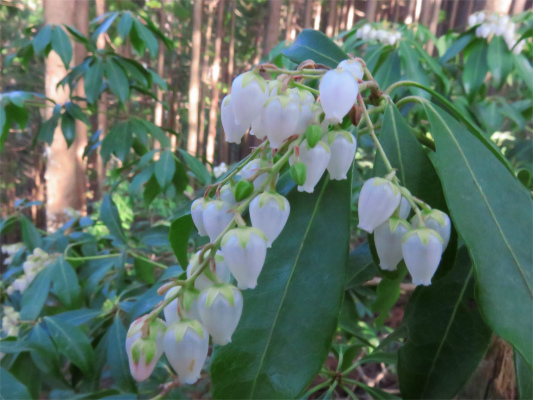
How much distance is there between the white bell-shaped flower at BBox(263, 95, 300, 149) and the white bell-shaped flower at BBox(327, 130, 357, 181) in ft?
0.16

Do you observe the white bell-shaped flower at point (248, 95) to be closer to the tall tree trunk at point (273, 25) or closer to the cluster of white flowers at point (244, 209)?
the cluster of white flowers at point (244, 209)

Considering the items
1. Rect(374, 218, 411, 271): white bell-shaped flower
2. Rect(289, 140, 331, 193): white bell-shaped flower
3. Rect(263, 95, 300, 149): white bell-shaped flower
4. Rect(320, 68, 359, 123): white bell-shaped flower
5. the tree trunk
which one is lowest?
the tree trunk

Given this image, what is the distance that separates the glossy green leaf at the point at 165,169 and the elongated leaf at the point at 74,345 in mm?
648

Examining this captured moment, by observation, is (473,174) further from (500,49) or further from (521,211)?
(500,49)

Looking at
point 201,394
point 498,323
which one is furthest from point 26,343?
point 201,394

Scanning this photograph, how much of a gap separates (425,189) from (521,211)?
4.8 inches

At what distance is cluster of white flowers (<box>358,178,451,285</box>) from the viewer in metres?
0.41

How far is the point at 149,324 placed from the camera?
0.37 metres

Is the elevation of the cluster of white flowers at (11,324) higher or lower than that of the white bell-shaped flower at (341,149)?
lower

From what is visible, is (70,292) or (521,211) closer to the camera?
(521,211)

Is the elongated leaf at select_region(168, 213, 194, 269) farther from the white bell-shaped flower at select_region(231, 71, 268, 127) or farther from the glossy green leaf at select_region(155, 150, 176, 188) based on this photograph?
the glossy green leaf at select_region(155, 150, 176, 188)

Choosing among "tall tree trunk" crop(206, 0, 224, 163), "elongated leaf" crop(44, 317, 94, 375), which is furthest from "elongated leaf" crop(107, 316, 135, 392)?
"tall tree trunk" crop(206, 0, 224, 163)

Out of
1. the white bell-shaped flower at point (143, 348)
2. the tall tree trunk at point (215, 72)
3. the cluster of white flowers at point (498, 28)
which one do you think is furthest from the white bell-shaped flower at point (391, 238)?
the tall tree trunk at point (215, 72)

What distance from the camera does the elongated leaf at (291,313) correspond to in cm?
44
